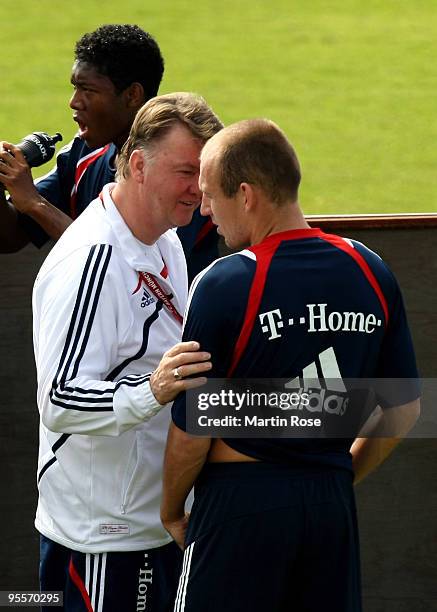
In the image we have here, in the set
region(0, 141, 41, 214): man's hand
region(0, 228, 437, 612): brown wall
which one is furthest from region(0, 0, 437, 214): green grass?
A: region(0, 141, 41, 214): man's hand

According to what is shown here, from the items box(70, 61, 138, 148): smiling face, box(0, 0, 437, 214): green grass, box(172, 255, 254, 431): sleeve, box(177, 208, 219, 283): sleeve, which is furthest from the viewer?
box(0, 0, 437, 214): green grass

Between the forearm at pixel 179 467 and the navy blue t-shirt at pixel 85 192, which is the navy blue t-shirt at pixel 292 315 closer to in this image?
the forearm at pixel 179 467

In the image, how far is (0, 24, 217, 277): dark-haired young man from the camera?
12.5 ft

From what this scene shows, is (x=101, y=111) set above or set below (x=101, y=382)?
above

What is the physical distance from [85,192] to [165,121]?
1.00 m

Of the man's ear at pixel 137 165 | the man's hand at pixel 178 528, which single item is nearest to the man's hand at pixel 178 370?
the man's hand at pixel 178 528

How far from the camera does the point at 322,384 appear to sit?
2779mm

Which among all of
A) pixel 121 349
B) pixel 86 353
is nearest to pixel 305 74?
pixel 121 349

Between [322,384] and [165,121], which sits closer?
[322,384]

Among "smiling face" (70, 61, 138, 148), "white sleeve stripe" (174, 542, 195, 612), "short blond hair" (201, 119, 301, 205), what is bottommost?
"white sleeve stripe" (174, 542, 195, 612)

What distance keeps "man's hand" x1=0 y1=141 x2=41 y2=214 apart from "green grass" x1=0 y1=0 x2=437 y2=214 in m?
4.09

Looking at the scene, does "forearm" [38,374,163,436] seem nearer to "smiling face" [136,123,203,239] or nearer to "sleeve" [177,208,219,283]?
"smiling face" [136,123,203,239]

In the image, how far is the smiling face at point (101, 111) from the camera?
158 inches

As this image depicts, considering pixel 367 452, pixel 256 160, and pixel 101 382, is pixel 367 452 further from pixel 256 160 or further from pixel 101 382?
pixel 256 160
